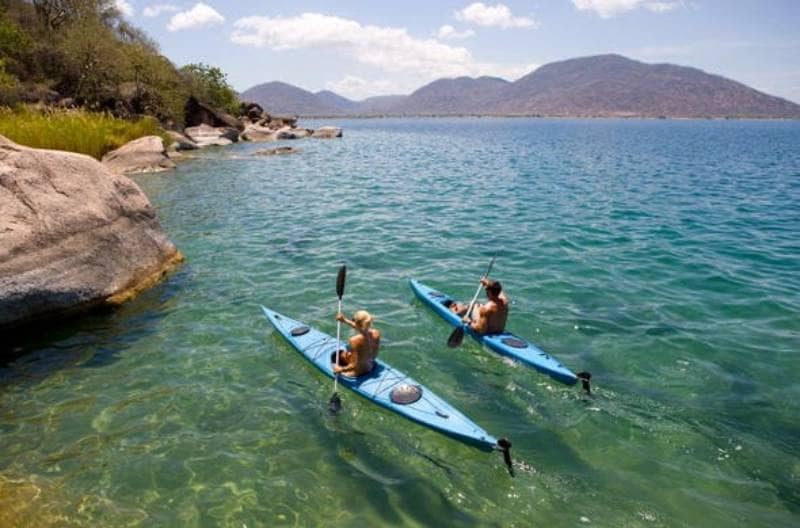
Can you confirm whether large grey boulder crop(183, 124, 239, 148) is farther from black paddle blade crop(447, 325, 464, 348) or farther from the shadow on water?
black paddle blade crop(447, 325, 464, 348)

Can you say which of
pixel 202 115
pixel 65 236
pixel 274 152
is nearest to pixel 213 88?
pixel 202 115

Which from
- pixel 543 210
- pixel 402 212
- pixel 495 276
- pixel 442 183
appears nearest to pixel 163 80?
pixel 442 183

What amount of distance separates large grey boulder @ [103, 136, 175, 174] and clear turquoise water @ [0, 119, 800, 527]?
13431 mm

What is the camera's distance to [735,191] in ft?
99.1

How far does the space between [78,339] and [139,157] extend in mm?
23735

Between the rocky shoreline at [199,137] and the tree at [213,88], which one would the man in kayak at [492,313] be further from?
the tree at [213,88]

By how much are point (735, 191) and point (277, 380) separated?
30.8 metres

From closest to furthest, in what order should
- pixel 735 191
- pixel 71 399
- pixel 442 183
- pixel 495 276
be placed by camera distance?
pixel 71 399, pixel 495 276, pixel 735 191, pixel 442 183

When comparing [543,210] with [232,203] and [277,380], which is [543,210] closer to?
[232,203]

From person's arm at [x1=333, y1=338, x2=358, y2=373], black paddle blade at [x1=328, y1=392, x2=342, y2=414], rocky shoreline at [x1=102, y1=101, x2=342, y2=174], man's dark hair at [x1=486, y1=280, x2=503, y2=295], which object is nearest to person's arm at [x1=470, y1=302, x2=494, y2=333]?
man's dark hair at [x1=486, y1=280, x2=503, y2=295]

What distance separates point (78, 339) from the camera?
33.7 ft

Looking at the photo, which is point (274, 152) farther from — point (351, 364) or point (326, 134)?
point (351, 364)

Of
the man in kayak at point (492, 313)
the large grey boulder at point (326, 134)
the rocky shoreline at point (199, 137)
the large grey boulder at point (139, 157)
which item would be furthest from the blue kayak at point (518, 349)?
the large grey boulder at point (326, 134)

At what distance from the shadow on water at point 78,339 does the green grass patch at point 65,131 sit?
44.6 feet
